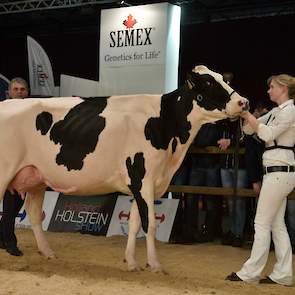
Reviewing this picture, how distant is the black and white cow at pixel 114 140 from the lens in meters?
4.93

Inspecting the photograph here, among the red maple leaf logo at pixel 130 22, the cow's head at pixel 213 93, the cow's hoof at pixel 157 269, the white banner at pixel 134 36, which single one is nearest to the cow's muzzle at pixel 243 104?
the cow's head at pixel 213 93

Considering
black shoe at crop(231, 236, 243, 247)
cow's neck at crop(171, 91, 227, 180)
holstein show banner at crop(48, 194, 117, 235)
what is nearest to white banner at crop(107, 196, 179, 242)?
holstein show banner at crop(48, 194, 117, 235)

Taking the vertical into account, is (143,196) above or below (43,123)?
below

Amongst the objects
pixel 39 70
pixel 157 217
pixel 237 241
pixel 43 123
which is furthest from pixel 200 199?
pixel 39 70

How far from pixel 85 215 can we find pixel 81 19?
9499 millimetres

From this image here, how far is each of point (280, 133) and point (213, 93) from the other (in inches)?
28.2

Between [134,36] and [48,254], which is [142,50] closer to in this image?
[134,36]

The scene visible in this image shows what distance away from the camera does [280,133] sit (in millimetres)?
4504

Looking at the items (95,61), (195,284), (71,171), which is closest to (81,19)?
(95,61)

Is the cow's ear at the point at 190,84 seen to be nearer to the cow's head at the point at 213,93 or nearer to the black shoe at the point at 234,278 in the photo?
the cow's head at the point at 213,93

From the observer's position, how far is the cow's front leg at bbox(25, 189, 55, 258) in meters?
5.69

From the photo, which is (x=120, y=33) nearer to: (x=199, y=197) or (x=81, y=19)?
(x=199, y=197)

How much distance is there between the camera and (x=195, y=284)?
4578 millimetres

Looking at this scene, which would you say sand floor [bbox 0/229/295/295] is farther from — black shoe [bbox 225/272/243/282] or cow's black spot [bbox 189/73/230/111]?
cow's black spot [bbox 189/73/230/111]
